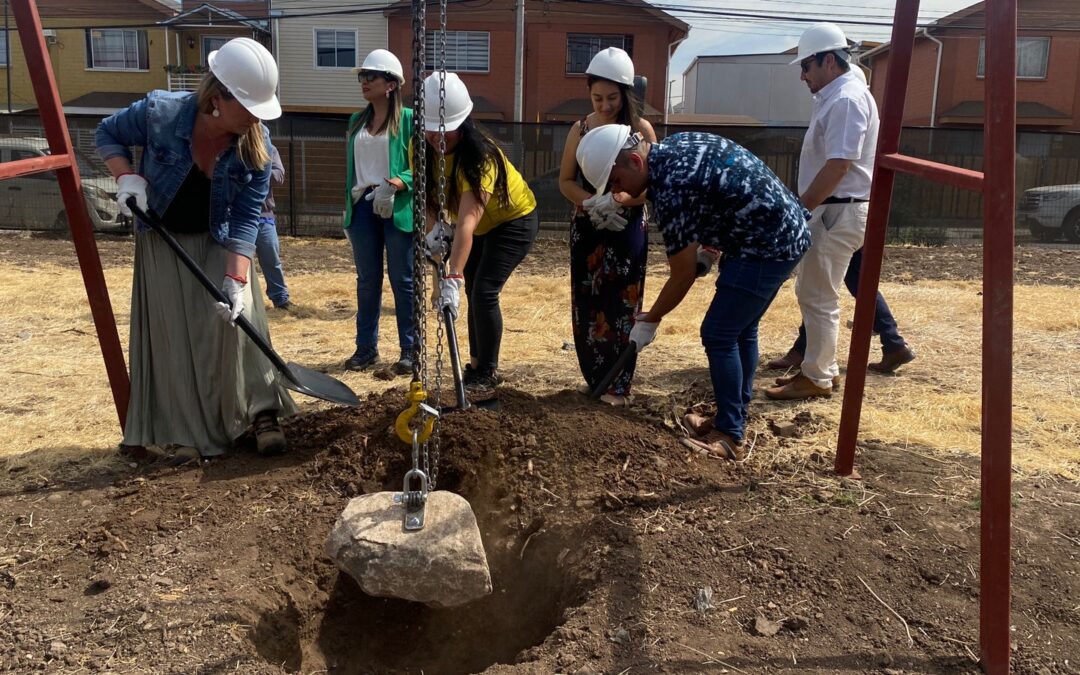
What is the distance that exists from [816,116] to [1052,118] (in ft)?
84.7

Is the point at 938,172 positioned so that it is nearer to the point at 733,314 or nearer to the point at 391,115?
the point at 733,314

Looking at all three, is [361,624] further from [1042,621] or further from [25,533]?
[1042,621]

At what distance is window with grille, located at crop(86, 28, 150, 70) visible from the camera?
28.1 m

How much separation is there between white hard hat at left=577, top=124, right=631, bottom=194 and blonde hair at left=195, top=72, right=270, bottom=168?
1316 millimetres

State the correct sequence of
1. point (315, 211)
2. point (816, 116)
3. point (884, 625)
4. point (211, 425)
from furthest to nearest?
point (315, 211) → point (816, 116) → point (211, 425) → point (884, 625)

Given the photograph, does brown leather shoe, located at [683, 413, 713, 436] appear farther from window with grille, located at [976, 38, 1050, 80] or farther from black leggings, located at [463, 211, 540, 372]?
window with grille, located at [976, 38, 1050, 80]

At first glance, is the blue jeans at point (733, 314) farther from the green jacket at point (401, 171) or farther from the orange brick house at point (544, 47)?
the orange brick house at point (544, 47)

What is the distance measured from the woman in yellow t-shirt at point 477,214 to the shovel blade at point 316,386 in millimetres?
691

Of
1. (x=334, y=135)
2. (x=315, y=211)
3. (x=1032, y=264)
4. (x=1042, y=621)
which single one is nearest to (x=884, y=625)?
(x=1042, y=621)

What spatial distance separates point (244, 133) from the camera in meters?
3.45

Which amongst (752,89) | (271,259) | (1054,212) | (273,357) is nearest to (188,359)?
(273,357)

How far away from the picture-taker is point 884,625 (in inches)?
101

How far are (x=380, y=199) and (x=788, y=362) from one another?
9.16 feet

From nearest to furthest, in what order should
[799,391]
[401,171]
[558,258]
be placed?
[799,391], [401,171], [558,258]
